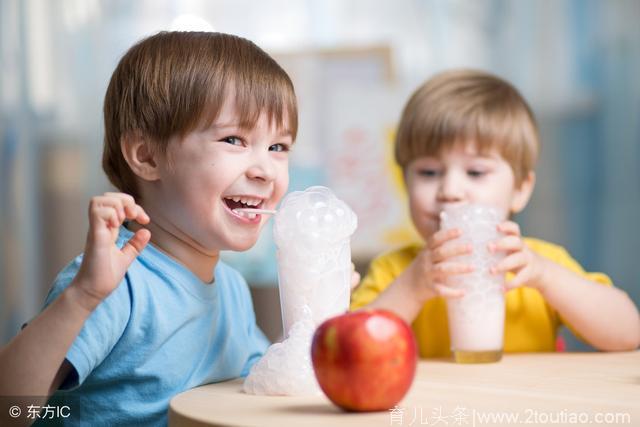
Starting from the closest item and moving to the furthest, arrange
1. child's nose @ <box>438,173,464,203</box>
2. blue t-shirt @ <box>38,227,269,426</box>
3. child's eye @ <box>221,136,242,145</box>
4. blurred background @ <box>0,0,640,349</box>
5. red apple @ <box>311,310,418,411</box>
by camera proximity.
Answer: red apple @ <box>311,310,418,411</box> < blue t-shirt @ <box>38,227,269,426</box> < child's eye @ <box>221,136,242,145</box> < child's nose @ <box>438,173,464,203</box> < blurred background @ <box>0,0,640,349</box>

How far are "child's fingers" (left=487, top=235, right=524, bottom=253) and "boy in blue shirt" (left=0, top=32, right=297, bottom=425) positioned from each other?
1.00ft

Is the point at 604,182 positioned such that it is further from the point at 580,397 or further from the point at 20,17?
the point at 20,17

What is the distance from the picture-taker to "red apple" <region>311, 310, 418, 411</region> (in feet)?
2.56

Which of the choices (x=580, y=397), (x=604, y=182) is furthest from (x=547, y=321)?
(x=604, y=182)

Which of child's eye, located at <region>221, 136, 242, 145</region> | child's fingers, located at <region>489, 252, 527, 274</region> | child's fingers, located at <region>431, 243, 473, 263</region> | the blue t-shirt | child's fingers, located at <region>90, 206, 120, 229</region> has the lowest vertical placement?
the blue t-shirt

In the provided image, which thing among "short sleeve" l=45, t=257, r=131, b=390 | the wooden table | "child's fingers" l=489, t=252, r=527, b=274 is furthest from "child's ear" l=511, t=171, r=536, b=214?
"short sleeve" l=45, t=257, r=131, b=390

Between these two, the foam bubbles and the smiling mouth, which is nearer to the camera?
the foam bubbles

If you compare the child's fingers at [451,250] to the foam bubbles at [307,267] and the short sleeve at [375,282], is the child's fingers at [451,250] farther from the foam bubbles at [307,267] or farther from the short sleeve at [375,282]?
the short sleeve at [375,282]

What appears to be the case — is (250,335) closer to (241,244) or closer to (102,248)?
(241,244)

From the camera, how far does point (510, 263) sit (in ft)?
4.00

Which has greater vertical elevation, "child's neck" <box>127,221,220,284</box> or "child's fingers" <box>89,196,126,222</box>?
"child's fingers" <box>89,196,126,222</box>

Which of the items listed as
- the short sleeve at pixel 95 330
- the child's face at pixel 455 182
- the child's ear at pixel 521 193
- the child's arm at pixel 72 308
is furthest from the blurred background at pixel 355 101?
the child's arm at pixel 72 308

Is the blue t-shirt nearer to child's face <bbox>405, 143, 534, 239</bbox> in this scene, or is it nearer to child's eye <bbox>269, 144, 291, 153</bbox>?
child's eye <bbox>269, 144, 291, 153</bbox>

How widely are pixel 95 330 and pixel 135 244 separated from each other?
0.41 ft
